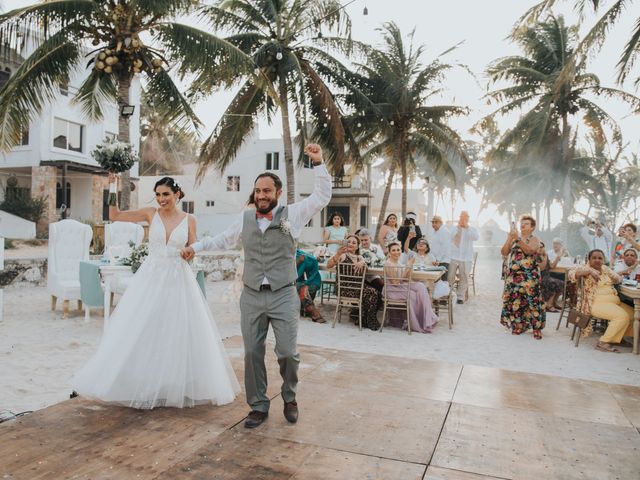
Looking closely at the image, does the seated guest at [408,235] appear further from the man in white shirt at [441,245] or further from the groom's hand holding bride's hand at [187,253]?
the groom's hand holding bride's hand at [187,253]

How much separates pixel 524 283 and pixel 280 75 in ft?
30.1

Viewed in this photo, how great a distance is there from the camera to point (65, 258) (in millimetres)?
9031

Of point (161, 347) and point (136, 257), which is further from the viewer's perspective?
point (136, 257)

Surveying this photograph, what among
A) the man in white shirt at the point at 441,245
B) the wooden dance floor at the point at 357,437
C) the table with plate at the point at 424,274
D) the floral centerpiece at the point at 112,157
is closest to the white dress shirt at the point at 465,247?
the man in white shirt at the point at 441,245

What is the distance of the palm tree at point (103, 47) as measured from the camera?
9836mm

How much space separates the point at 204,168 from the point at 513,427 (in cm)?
1126

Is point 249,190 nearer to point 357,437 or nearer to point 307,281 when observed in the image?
point 307,281

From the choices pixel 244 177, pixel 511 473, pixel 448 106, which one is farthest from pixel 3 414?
pixel 244 177

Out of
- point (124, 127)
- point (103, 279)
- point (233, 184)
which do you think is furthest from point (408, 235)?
point (233, 184)

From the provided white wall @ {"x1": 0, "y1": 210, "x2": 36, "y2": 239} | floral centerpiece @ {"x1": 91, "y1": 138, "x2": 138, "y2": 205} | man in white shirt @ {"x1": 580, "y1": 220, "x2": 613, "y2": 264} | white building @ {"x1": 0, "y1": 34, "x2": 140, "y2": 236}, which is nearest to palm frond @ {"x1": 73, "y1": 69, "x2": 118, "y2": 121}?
floral centerpiece @ {"x1": 91, "y1": 138, "x2": 138, "y2": 205}

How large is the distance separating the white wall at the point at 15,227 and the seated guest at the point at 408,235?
14353 millimetres

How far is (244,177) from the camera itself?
29.9 m

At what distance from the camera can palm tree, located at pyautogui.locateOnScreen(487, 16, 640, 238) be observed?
20328 millimetres

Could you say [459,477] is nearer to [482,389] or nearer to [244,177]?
[482,389]
